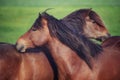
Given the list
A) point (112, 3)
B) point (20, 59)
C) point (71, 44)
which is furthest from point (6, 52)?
point (112, 3)

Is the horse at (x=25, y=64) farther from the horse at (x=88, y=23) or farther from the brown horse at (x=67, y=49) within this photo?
the horse at (x=88, y=23)

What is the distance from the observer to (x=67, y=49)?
2332mm

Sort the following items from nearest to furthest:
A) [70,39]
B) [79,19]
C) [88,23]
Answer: [70,39], [79,19], [88,23]

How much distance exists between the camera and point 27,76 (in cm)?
230

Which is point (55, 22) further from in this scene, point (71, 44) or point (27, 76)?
point (27, 76)

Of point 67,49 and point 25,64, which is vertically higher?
point 67,49

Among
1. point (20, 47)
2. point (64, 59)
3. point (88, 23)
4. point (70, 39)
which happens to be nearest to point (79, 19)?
point (88, 23)

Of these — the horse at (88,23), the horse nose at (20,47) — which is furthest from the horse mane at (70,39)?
the horse nose at (20,47)

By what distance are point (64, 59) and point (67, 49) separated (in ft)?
0.27

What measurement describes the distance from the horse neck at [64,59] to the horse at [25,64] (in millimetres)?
171

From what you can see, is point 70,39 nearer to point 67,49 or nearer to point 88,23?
point 67,49

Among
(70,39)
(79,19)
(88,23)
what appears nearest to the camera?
(70,39)

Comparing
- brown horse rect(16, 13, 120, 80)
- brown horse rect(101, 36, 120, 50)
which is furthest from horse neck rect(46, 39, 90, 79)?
brown horse rect(101, 36, 120, 50)

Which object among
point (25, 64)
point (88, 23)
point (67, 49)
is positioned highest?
point (88, 23)
